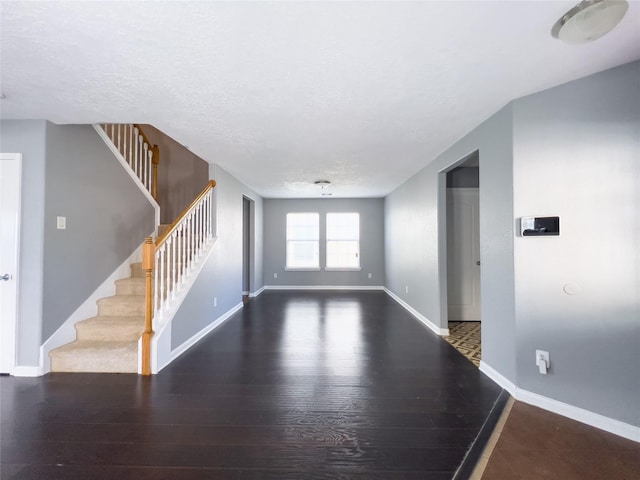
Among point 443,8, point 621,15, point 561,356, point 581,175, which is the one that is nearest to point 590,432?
point 561,356

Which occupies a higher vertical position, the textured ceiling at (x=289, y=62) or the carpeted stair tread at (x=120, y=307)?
the textured ceiling at (x=289, y=62)

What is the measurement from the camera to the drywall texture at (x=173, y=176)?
16.7 feet

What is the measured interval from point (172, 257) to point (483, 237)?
3583 millimetres

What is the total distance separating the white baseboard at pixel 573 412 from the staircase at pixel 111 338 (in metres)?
3.41

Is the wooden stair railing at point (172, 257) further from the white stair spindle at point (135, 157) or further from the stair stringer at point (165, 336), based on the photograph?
the white stair spindle at point (135, 157)

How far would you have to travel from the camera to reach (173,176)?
5.19 meters

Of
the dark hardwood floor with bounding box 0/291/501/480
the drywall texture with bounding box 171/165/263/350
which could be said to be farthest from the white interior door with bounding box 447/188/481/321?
the drywall texture with bounding box 171/165/263/350

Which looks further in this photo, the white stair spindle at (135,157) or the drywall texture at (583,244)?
the white stair spindle at (135,157)

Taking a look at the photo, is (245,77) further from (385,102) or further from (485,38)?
(485,38)

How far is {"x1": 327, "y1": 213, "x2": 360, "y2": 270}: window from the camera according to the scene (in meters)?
7.40

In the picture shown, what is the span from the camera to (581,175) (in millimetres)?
2020

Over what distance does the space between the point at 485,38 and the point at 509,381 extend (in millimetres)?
2543

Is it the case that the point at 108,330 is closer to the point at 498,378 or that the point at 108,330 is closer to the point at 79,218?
the point at 79,218

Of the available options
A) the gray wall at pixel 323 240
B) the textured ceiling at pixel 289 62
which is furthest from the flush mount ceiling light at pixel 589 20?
the gray wall at pixel 323 240
